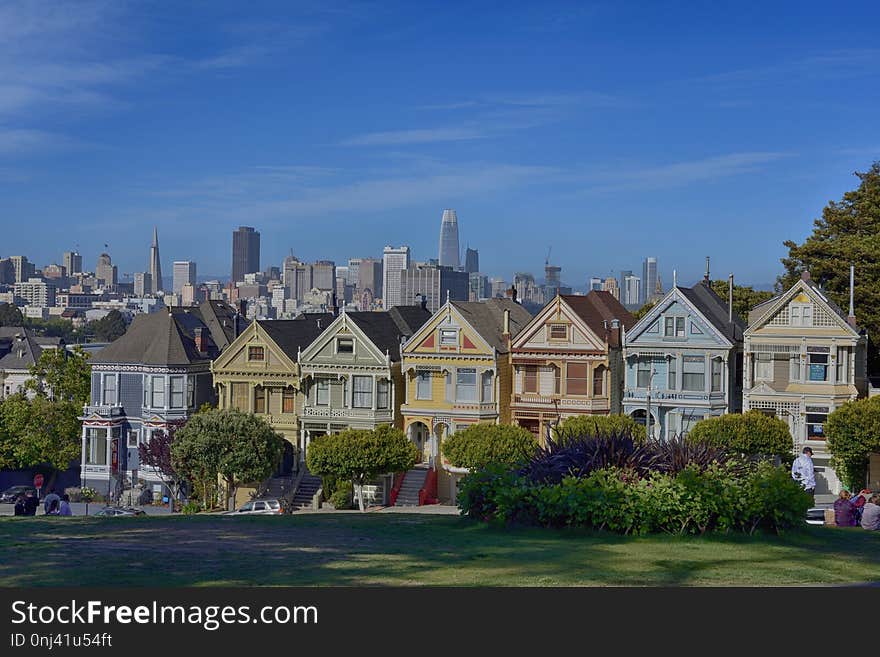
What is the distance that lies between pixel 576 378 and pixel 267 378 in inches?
598

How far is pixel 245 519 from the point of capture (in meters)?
27.9

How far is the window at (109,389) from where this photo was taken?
63.9 meters

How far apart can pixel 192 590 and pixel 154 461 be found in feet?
148

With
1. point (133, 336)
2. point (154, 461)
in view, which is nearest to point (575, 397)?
point (154, 461)

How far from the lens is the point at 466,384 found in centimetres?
5719

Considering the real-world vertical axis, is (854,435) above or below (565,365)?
below

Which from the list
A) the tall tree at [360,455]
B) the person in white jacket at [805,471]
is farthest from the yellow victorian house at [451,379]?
the person in white jacket at [805,471]

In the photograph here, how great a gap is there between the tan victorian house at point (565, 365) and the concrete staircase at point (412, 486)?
496 centimetres

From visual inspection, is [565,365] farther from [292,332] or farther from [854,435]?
[292,332]

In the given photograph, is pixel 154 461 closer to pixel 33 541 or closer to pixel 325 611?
pixel 33 541

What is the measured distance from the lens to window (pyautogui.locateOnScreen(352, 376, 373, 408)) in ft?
192

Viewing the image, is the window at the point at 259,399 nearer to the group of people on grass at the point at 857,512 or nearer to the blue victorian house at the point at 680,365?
the blue victorian house at the point at 680,365

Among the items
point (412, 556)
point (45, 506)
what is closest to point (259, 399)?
point (45, 506)

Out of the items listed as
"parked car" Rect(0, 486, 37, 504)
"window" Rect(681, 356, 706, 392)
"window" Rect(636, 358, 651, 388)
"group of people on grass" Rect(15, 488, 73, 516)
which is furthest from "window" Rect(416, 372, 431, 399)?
"parked car" Rect(0, 486, 37, 504)
